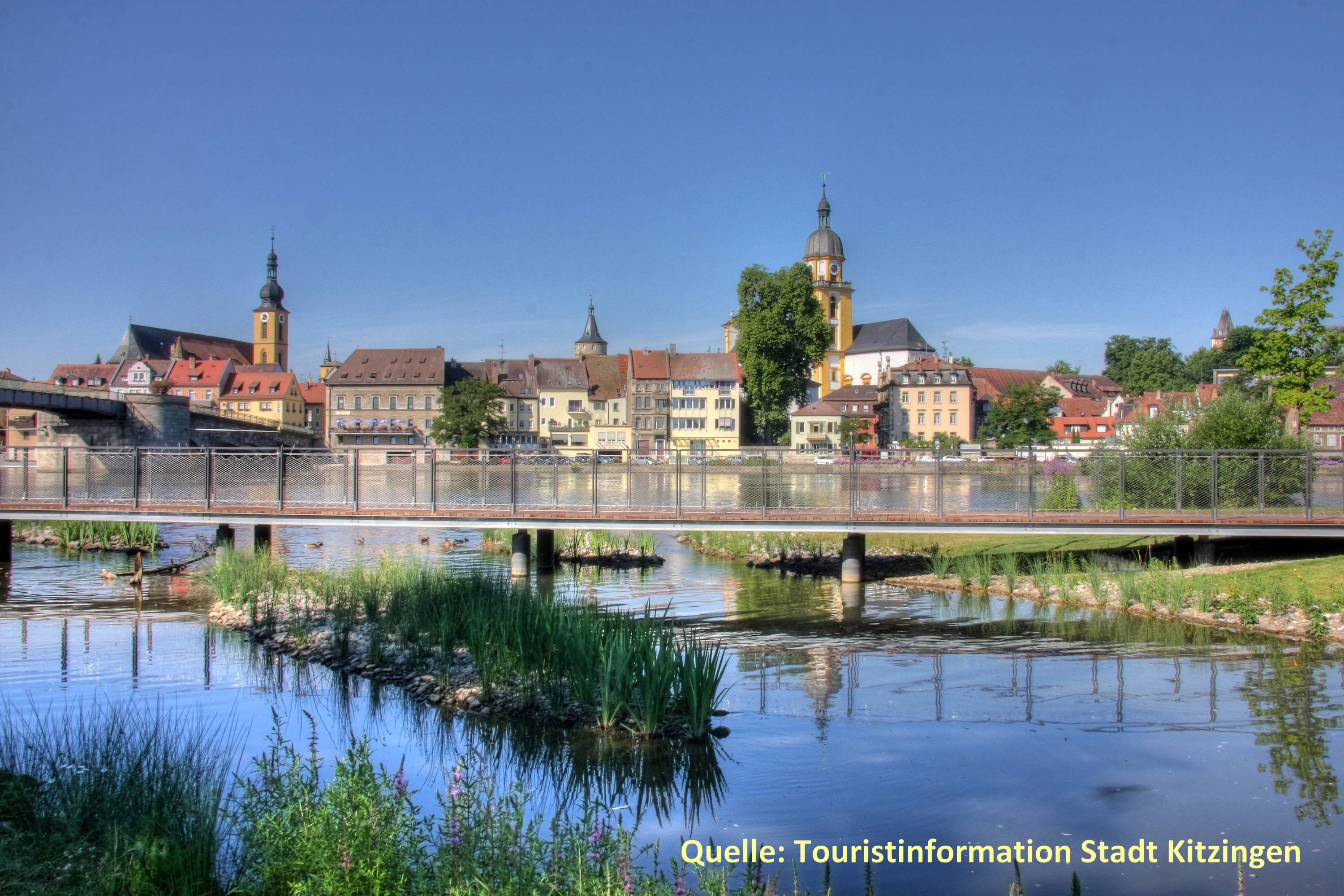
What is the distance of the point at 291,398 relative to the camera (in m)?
142

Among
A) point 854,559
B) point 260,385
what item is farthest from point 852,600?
point 260,385

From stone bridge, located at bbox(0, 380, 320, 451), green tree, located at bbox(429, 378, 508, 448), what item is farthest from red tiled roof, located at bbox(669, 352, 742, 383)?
stone bridge, located at bbox(0, 380, 320, 451)

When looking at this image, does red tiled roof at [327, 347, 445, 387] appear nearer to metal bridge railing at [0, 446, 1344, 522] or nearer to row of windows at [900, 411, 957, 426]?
row of windows at [900, 411, 957, 426]

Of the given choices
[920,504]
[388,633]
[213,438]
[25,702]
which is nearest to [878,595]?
[920,504]

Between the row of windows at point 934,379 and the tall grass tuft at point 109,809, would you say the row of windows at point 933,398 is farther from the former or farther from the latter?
the tall grass tuft at point 109,809

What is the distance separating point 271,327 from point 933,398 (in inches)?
4139

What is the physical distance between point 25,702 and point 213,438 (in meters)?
75.4

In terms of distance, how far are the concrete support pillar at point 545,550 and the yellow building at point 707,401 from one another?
97.7m

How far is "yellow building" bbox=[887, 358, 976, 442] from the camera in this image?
120m

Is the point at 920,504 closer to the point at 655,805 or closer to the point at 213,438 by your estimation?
the point at 655,805

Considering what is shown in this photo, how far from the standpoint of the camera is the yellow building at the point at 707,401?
128 m

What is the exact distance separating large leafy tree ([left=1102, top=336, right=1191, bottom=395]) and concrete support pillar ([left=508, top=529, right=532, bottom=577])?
114436mm

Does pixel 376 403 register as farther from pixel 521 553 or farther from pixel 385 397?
pixel 521 553

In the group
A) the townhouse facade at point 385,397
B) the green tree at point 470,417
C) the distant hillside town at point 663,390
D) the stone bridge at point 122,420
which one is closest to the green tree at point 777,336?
the distant hillside town at point 663,390
